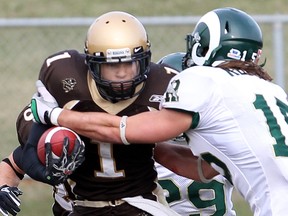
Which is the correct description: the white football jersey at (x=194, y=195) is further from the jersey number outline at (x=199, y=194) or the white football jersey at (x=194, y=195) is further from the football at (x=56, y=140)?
the football at (x=56, y=140)

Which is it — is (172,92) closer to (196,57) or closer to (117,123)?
(117,123)

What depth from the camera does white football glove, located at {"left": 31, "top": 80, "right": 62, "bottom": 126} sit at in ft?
16.4

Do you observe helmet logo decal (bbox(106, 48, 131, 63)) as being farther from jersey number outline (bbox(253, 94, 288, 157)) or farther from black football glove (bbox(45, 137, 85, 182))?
jersey number outline (bbox(253, 94, 288, 157))

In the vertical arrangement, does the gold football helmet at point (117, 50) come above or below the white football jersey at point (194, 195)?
above

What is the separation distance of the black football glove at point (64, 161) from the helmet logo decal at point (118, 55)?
41 cm

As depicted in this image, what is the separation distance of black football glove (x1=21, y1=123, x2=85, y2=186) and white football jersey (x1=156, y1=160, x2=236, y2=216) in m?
1.12

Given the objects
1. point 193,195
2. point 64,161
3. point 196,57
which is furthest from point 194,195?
point 64,161

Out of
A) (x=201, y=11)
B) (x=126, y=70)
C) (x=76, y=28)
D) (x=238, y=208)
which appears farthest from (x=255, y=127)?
(x=201, y=11)

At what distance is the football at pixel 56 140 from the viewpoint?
491 centimetres

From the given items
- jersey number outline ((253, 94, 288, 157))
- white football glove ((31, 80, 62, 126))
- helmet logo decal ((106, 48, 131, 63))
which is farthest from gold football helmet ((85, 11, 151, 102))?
jersey number outline ((253, 94, 288, 157))

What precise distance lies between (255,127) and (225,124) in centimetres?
13

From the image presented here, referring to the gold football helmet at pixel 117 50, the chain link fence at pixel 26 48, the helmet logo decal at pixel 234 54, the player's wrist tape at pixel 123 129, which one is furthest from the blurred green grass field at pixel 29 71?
the player's wrist tape at pixel 123 129

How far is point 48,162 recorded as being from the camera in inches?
194

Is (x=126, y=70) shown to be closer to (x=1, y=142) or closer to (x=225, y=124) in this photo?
(x=225, y=124)
